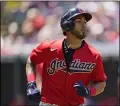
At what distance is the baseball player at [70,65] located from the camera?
5250 millimetres

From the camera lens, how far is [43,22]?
11750mm

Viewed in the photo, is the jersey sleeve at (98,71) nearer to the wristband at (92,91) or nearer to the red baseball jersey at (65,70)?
the red baseball jersey at (65,70)

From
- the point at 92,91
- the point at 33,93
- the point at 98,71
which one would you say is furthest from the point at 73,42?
the point at 33,93

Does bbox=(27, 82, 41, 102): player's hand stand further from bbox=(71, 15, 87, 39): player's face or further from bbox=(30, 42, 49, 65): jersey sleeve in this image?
bbox=(71, 15, 87, 39): player's face

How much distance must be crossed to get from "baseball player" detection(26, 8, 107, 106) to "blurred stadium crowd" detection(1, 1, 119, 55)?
5968mm

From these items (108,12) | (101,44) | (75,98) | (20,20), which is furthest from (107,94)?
(75,98)

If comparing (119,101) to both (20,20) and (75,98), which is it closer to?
(20,20)

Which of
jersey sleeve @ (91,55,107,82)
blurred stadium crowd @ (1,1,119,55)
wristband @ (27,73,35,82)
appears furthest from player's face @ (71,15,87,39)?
blurred stadium crowd @ (1,1,119,55)

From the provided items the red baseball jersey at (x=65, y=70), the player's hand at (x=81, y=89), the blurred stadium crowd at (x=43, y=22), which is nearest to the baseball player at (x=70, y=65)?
the red baseball jersey at (x=65, y=70)

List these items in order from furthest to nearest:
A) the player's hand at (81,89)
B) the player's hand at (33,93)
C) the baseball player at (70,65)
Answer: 1. the baseball player at (70,65)
2. the player's hand at (33,93)
3. the player's hand at (81,89)

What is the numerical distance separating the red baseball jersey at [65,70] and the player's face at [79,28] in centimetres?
15

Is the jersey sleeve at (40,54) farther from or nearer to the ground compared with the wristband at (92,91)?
farther from the ground

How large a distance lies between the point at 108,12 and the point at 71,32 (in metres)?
6.49

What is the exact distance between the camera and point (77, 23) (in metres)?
5.25
